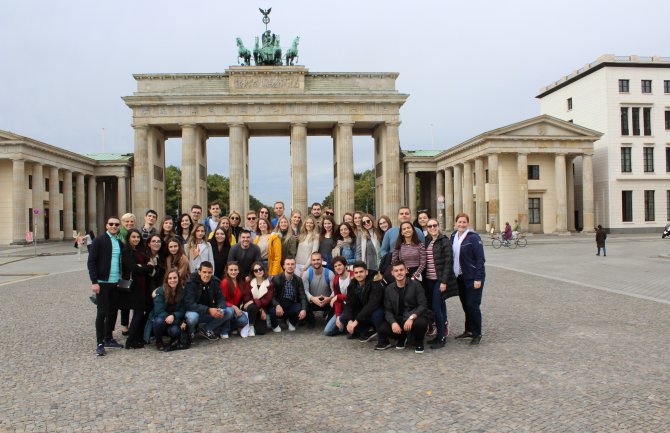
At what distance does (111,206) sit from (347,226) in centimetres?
6515

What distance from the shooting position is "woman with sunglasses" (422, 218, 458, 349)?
339 inches

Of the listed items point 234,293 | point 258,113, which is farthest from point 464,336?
point 258,113

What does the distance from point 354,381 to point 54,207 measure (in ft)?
175

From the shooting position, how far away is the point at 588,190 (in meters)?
49.3

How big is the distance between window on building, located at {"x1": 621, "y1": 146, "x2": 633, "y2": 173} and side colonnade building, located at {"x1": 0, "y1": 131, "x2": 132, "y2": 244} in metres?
51.6

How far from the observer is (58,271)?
23.4m

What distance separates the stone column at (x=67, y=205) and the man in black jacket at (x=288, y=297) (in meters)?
51.5

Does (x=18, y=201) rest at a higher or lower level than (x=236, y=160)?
lower

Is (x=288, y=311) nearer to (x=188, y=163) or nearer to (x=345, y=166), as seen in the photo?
(x=345, y=166)

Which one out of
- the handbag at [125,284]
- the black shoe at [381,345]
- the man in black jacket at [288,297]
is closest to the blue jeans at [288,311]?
the man in black jacket at [288,297]

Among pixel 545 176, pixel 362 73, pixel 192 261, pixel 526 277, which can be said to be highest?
pixel 362 73

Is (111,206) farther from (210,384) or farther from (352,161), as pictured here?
(210,384)

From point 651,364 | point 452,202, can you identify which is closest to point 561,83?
point 452,202

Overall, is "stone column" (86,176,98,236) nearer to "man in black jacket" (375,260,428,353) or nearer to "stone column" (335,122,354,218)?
"stone column" (335,122,354,218)
